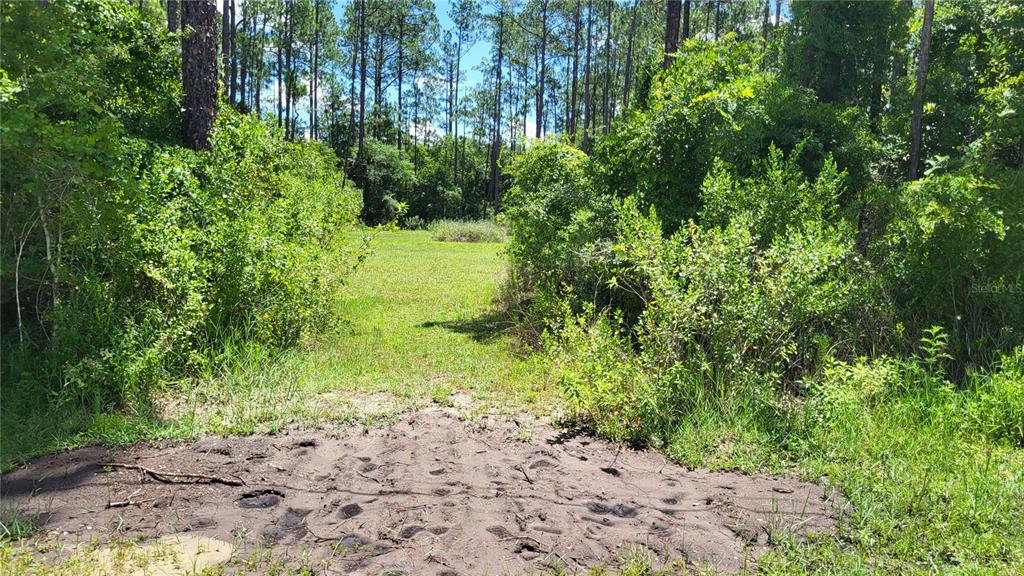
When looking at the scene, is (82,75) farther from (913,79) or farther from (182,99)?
(913,79)

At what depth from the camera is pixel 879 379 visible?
538 centimetres

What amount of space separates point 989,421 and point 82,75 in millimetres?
7852

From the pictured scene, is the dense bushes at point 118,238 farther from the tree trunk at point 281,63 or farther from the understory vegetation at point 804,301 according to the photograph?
the tree trunk at point 281,63

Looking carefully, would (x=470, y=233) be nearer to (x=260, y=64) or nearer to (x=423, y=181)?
(x=423, y=181)

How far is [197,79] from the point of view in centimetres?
783

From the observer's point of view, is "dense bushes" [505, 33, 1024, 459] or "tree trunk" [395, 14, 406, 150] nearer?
"dense bushes" [505, 33, 1024, 459]

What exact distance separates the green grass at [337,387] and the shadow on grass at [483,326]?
0.02 meters

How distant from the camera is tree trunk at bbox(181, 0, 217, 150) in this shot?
7793 mm

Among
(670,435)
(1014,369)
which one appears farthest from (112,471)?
(1014,369)

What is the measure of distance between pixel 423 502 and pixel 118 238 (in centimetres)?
380

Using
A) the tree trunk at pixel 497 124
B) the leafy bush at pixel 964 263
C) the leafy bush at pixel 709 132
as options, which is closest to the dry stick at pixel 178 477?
the leafy bush at pixel 709 132

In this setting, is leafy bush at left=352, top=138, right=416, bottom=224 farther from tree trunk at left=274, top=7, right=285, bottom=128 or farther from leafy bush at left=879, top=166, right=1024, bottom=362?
leafy bush at left=879, top=166, right=1024, bottom=362

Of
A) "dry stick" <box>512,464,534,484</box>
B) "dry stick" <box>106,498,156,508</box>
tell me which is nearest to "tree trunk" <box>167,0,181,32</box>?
"dry stick" <box>106,498,156,508</box>

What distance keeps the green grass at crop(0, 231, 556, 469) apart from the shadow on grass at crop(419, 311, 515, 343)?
0.05 ft
